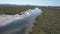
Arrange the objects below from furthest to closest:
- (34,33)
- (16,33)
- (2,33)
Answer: (34,33) < (16,33) < (2,33)

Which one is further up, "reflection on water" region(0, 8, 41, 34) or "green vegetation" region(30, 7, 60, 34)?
"reflection on water" region(0, 8, 41, 34)

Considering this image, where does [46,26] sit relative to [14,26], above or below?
below

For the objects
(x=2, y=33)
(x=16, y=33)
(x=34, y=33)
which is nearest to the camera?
(x=2, y=33)

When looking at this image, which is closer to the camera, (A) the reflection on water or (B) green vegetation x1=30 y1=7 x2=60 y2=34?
(A) the reflection on water

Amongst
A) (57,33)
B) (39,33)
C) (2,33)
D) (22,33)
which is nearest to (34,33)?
(39,33)

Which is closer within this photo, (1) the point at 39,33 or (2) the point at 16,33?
(2) the point at 16,33

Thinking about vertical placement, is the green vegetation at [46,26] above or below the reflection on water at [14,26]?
below

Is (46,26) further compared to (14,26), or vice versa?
(46,26)

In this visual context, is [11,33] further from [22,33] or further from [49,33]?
[49,33]

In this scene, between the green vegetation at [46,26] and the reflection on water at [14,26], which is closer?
the reflection on water at [14,26]
